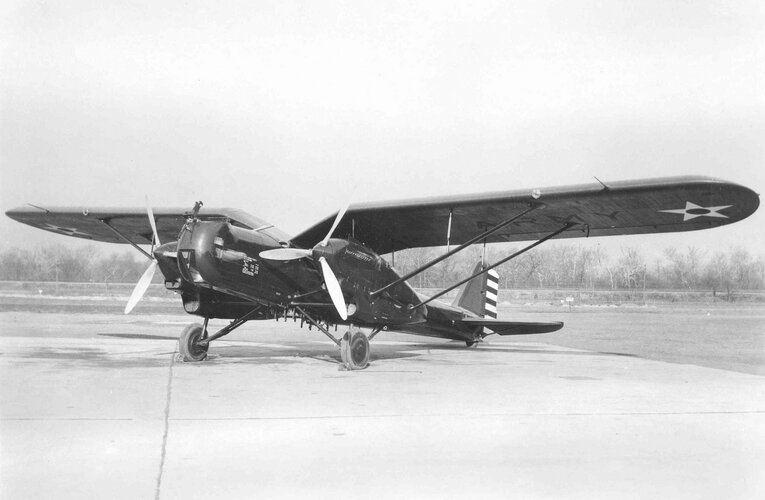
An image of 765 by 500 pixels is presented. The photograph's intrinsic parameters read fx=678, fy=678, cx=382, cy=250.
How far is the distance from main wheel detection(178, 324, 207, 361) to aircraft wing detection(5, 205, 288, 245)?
2.07m

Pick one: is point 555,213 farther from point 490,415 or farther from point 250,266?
point 490,415

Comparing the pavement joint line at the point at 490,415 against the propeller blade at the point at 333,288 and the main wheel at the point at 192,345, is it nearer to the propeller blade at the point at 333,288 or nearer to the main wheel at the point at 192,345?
the propeller blade at the point at 333,288

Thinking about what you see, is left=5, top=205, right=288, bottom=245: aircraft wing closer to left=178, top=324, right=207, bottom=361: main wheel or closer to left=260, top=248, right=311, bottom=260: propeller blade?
left=260, top=248, right=311, bottom=260: propeller blade

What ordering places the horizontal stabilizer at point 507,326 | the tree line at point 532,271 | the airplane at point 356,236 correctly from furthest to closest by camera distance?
the tree line at point 532,271 < the horizontal stabilizer at point 507,326 < the airplane at point 356,236

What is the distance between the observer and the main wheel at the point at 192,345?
12.0m

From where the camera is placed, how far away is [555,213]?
12398mm

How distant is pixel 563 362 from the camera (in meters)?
13.6

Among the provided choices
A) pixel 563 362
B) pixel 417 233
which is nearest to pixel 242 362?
pixel 417 233

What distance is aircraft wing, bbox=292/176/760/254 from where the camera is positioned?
10.4 metres

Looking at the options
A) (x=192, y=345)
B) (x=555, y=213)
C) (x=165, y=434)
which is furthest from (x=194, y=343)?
(x=555, y=213)

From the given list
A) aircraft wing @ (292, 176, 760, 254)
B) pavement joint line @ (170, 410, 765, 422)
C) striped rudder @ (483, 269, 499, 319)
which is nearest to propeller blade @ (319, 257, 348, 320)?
aircraft wing @ (292, 176, 760, 254)

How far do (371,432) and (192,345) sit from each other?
22.2 ft

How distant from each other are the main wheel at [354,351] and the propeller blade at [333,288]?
2.56 feet

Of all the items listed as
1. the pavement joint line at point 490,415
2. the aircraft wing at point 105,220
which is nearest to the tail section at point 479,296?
the aircraft wing at point 105,220
